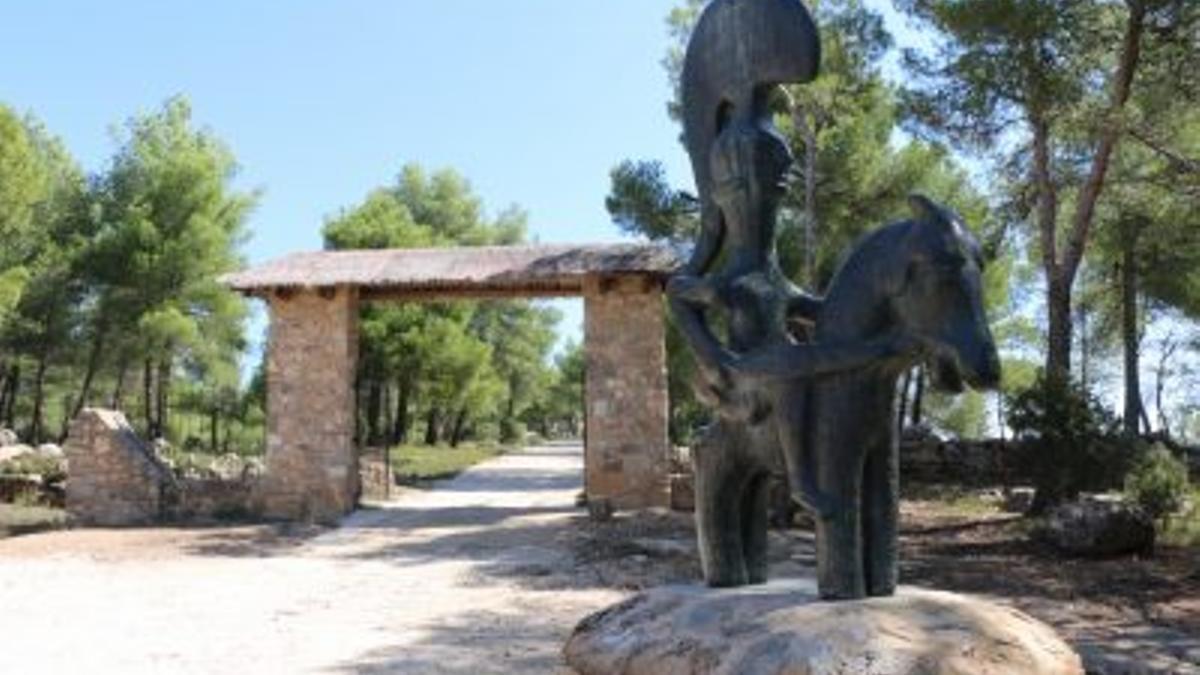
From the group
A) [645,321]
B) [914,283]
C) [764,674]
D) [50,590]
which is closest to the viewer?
[764,674]

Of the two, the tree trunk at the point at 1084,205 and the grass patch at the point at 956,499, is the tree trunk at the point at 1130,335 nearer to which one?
the grass patch at the point at 956,499

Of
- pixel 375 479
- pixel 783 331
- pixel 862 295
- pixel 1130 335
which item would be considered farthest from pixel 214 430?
pixel 862 295

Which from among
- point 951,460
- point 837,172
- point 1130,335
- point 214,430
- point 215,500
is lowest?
point 215,500

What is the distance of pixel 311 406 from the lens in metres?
16.5

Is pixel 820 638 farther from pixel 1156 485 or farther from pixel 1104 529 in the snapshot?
pixel 1156 485

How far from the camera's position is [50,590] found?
35.2ft

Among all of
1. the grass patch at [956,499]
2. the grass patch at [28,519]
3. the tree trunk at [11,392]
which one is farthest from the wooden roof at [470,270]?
the tree trunk at [11,392]

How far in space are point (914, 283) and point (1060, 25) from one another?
40.9 feet

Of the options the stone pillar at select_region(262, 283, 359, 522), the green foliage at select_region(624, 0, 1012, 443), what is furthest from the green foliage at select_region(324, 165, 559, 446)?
the green foliage at select_region(624, 0, 1012, 443)

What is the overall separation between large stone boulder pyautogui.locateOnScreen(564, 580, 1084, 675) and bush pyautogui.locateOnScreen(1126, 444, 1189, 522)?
10.4 meters

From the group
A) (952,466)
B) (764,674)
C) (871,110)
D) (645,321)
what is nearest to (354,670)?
(764,674)

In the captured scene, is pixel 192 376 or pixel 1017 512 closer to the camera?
pixel 1017 512

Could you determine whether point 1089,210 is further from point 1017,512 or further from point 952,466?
point 952,466

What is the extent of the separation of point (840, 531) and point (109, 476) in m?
14.5
